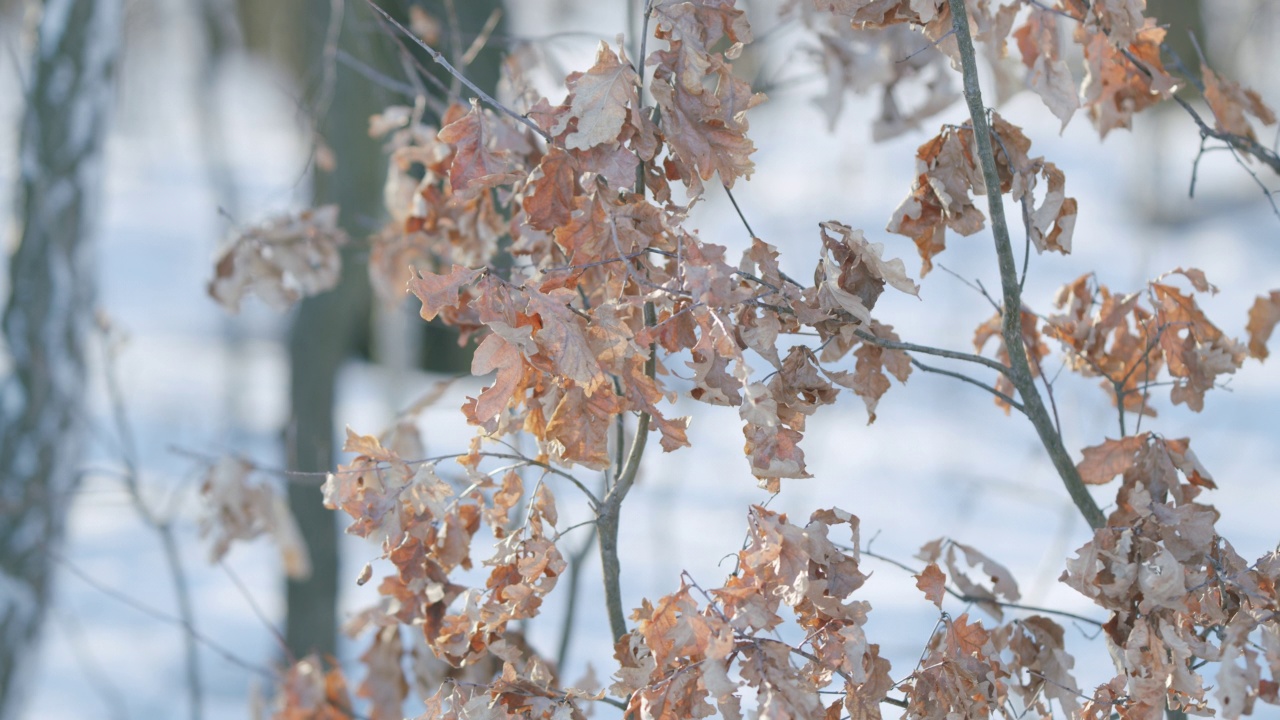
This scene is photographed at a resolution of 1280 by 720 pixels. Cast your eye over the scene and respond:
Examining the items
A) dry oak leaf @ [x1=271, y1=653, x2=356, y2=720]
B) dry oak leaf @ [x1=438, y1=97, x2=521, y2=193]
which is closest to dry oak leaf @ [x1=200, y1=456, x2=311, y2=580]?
dry oak leaf @ [x1=271, y1=653, x2=356, y2=720]

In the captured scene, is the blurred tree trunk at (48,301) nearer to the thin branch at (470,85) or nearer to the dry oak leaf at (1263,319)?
the thin branch at (470,85)

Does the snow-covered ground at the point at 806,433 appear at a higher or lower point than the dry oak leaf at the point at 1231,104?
higher

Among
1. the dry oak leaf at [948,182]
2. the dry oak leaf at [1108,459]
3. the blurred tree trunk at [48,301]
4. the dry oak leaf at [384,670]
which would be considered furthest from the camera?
the blurred tree trunk at [48,301]

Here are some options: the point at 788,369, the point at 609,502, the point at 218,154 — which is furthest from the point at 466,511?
the point at 218,154

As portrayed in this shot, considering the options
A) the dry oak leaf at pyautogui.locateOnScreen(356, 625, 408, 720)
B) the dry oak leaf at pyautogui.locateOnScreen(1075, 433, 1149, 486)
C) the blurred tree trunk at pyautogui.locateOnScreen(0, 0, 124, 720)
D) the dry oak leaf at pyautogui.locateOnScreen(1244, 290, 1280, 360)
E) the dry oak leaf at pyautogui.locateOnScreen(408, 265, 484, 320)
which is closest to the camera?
the dry oak leaf at pyautogui.locateOnScreen(408, 265, 484, 320)

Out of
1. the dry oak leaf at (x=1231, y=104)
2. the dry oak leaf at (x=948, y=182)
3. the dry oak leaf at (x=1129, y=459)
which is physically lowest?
the dry oak leaf at (x=1129, y=459)

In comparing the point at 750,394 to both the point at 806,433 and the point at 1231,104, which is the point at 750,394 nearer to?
the point at 1231,104

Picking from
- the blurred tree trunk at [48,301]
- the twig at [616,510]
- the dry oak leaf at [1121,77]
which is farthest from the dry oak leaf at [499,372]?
the blurred tree trunk at [48,301]

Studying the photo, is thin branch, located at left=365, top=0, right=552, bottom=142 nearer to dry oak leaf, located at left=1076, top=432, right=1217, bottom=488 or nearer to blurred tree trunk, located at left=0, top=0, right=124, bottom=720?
dry oak leaf, located at left=1076, top=432, right=1217, bottom=488

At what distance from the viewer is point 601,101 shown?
1.13m

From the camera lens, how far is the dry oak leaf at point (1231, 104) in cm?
168

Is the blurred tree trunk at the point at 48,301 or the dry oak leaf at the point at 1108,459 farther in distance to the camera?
the blurred tree trunk at the point at 48,301

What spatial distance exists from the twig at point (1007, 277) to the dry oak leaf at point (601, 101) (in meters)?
0.38

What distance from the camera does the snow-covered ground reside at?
4469mm
